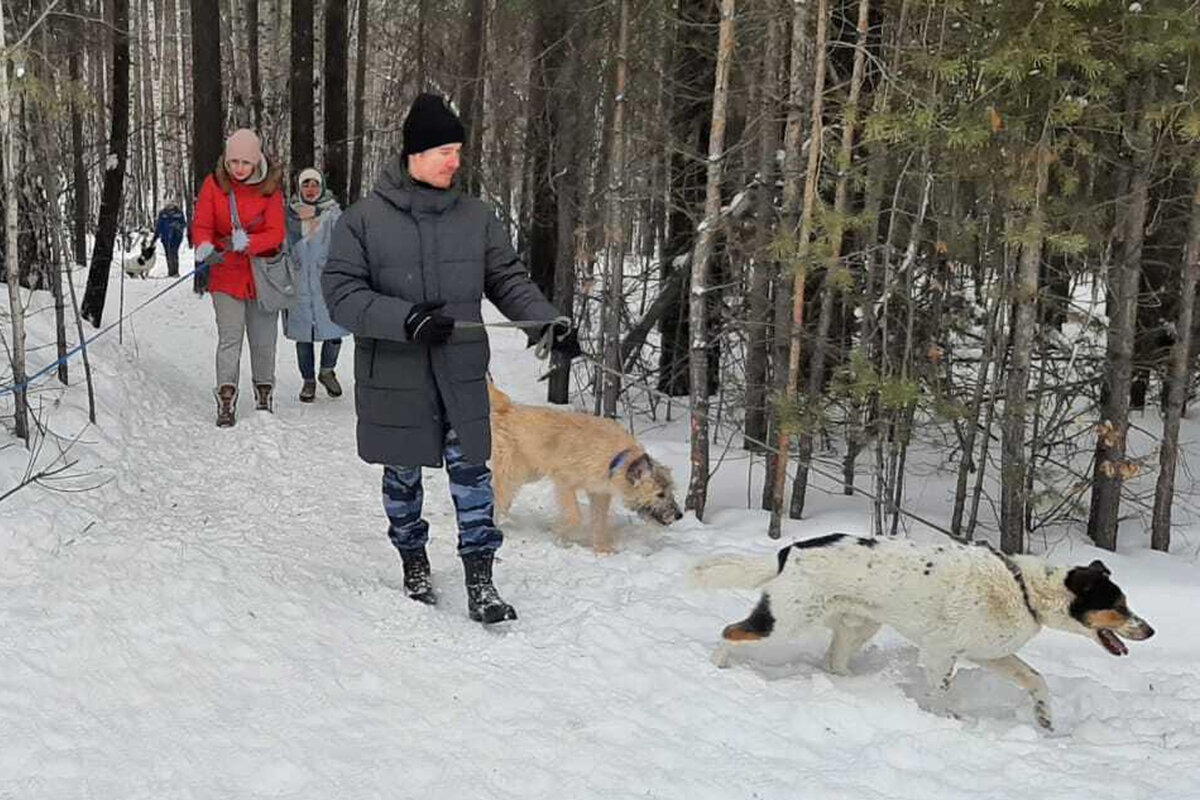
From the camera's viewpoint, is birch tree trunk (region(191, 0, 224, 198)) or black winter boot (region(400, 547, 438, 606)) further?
birch tree trunk (region(191, 0, 224, 198))

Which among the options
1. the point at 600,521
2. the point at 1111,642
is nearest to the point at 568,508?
the point at 600,521

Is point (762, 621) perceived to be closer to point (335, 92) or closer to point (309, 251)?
point (309, 251)

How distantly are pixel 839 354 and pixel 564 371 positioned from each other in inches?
173

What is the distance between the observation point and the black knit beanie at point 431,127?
4.73m

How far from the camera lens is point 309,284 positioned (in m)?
9.82

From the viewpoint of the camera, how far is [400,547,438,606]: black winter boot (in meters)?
5.37

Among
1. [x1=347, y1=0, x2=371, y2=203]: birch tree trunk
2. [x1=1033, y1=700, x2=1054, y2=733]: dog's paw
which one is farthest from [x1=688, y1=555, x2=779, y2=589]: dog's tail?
[x1=347, y1=0, x2=371, y2=203]: birch tree trunk

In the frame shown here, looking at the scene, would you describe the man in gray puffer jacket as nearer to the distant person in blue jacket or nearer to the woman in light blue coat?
the woman in light blue coat

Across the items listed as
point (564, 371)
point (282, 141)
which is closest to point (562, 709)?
point (564, 371)

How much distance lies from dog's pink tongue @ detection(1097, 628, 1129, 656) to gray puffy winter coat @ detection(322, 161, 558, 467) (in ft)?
9.30

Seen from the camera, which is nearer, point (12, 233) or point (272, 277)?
point (12, 233)

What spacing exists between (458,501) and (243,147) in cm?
470

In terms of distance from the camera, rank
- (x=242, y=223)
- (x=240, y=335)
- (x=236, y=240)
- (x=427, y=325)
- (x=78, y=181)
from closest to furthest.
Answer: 1. (x=427, y=325)
2. (x=236, y=240)
3. (x=242, y=223)
4. (x=240, y=335)
5. (x=78, y=181)

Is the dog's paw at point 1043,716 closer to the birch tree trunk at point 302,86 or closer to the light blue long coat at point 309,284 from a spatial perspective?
the light blue long coat at point 309,284
